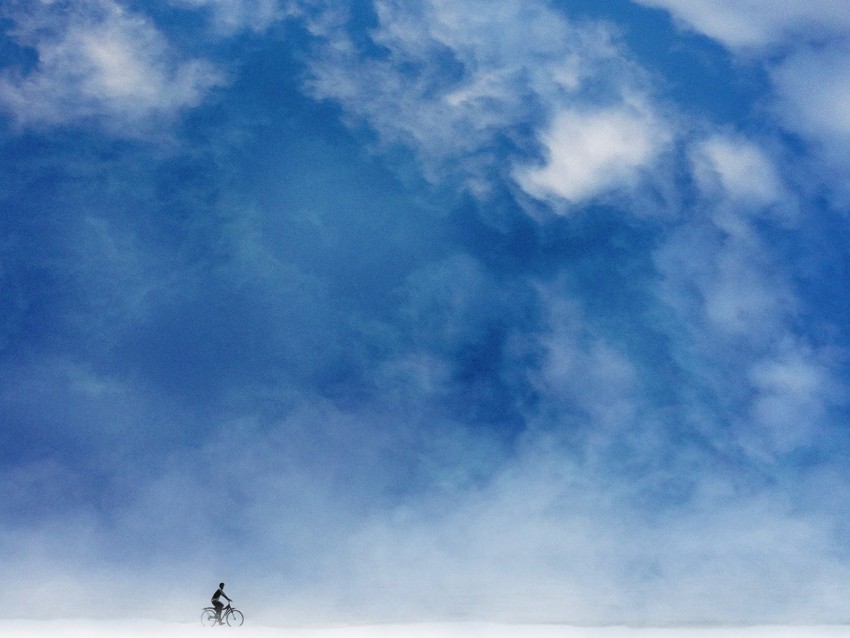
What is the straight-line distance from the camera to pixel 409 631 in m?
56.9

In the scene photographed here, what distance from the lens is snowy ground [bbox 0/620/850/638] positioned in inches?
2030

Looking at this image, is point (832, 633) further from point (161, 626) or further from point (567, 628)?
point (161, 626)

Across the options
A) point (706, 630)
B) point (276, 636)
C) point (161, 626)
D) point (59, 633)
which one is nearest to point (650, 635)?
point (706, 630)

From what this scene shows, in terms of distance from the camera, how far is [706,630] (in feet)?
190

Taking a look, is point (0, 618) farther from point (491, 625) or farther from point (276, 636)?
point (491, 625)

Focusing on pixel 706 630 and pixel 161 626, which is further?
pixel 706 630

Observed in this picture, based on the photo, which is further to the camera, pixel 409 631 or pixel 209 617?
pixel 409 631

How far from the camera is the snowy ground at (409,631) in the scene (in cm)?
5157

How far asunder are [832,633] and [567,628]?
20.2 meters

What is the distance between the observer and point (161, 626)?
2126 inches

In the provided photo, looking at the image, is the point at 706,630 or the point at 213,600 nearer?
the point at 213,600

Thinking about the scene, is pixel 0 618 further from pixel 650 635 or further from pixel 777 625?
pixel 777 625

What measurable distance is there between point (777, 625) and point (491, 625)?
74.3ft

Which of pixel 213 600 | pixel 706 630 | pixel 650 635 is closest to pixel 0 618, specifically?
pixel 213 600
